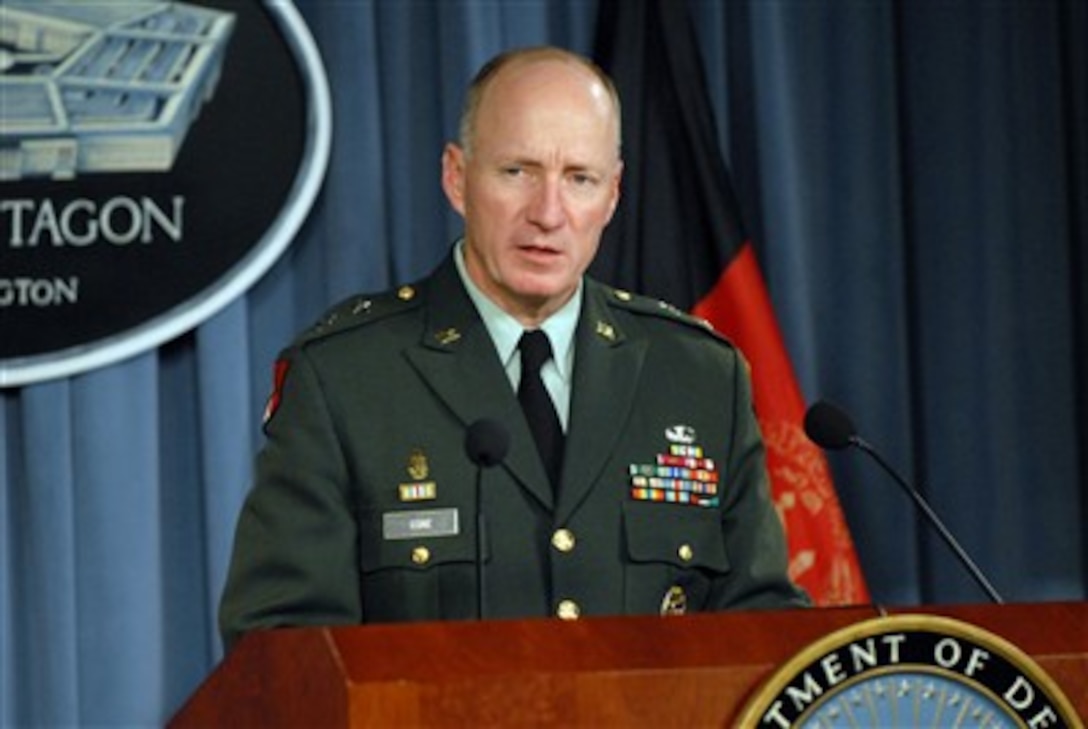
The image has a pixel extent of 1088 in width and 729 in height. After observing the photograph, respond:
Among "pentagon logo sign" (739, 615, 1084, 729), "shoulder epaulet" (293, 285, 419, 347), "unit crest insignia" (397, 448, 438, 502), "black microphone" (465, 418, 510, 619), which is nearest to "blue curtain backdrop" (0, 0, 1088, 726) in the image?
"shoulder epaulet" (293, 285, 419, 347)

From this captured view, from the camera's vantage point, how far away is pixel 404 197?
13.9 ft

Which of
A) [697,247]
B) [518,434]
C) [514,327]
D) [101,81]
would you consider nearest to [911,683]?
[518,434]

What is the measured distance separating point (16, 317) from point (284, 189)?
1.67 ft

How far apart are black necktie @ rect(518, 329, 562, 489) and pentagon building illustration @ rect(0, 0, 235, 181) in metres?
1.57

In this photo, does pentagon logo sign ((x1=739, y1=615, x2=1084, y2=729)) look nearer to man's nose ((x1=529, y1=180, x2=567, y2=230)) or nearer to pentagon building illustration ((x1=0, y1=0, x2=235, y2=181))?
man's nose ((x1=529, y1=180, x2=567, y2=230))

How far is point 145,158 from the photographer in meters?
4.19

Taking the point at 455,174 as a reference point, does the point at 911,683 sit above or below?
below

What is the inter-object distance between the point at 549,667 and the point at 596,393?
0.97m

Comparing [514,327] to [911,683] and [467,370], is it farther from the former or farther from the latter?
[911,683]

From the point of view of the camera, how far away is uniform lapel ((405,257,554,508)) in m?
2.69

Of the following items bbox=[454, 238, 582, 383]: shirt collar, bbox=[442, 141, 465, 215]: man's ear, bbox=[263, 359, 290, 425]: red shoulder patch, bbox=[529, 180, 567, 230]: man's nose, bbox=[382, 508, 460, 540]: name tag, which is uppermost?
bbox=[442, 141, 465, 215]: man's ear

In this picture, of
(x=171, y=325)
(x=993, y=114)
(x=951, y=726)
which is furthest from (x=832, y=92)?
(x=951, y=726)

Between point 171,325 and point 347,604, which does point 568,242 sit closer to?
point 347,604

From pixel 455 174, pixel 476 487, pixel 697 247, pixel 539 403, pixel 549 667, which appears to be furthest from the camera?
pixel 697 247
